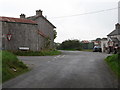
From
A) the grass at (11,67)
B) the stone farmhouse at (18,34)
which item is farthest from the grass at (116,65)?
the stone farmhouse at (18,34)

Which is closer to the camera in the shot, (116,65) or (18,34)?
(116,65)

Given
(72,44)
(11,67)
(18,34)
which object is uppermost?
(18,34)

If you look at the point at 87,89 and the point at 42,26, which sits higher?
the point at 42,26

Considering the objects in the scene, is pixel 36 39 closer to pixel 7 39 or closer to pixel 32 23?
pixel 32 23

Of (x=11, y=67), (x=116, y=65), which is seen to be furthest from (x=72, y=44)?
(x=11, y=67)

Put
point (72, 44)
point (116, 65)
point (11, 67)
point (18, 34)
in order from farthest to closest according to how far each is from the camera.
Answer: point (72, 44)
point (18, 34)
point (116, 65)
point (11, 67)

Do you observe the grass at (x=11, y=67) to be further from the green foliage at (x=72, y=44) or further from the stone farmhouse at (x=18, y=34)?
the green foliage at (x=72, y=44)

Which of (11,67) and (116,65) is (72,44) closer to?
(116,65)

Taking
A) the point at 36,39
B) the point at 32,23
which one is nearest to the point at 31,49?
the point at 36,39

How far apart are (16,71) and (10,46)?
49.7 feet

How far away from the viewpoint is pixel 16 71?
1189cm

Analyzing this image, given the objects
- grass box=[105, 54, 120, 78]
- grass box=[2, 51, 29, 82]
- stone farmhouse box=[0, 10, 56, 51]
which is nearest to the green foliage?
stone farmhouse box=[0, 10, 56, 51]

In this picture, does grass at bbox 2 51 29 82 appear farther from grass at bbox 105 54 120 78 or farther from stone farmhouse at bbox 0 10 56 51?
stone farmhouse at bbox 0 10 56 51

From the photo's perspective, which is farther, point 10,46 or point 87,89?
point 10,46
